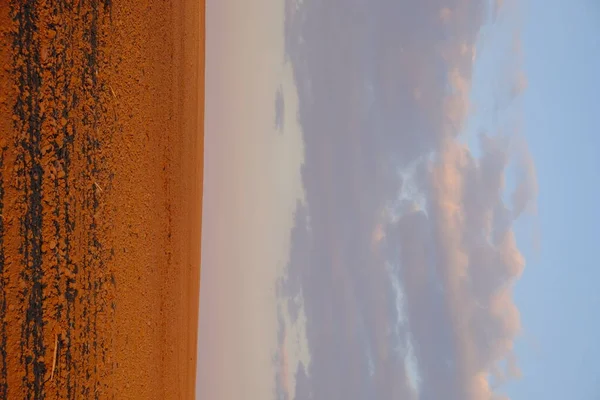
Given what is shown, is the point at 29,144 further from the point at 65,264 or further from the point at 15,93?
the point at 65,264

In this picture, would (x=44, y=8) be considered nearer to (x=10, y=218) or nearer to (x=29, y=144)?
(x=29, y=144)

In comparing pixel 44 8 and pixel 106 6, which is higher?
pixel 106 6

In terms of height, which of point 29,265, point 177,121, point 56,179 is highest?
point 177,121

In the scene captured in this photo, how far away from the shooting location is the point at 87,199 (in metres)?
3.66

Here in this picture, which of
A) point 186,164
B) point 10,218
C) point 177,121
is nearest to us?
point 10,218

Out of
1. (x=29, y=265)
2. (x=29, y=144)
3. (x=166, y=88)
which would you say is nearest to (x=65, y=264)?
(x=29, y=265)

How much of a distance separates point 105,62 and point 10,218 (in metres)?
1.63

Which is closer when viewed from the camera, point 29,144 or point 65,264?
point 29,144

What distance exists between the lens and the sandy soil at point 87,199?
295 cm

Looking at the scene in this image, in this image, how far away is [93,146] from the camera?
146 inches

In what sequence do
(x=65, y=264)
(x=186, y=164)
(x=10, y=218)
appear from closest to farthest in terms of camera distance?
(x=10, y=218)
(x=65, y=264)
(x=186, y=164)

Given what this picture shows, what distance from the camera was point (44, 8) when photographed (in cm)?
315

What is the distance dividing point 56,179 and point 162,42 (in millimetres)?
2903

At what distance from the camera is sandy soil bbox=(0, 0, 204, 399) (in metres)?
2.95
